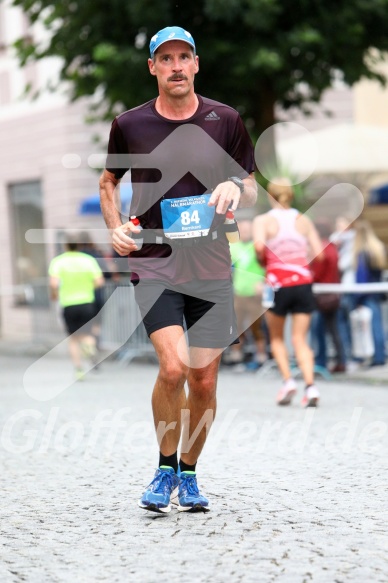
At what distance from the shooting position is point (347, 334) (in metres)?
13.9

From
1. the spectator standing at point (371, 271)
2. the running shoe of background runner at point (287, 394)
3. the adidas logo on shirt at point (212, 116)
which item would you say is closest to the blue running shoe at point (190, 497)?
the adidas logo on shirt at point (212, 116)

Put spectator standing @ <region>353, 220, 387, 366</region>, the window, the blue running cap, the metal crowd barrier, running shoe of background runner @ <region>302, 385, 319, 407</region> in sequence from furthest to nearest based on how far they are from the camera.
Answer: the window → the metal crowd barrier → spectator standing @ <region>353, 220, 387, 366</region> → running shoe of background runner @ <region>302, 385, 319, 407</region> → the blue running cap

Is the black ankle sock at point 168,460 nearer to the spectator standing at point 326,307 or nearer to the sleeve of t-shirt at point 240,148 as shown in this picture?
the sleeve of t-shirt at point 240,148

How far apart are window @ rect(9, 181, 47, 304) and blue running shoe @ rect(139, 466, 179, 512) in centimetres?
1969

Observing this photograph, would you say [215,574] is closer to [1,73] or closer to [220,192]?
[220,192]

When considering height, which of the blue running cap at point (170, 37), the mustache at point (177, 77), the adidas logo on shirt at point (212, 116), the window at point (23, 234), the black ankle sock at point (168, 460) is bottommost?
the black ankle sock at point (168, 460)

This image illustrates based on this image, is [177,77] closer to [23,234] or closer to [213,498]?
[213,498]

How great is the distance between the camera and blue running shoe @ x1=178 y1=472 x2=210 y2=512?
5465mm

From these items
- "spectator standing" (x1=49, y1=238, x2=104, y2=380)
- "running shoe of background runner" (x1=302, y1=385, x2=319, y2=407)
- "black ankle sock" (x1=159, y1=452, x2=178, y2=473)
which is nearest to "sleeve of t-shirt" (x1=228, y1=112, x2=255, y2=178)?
"black ankle sock" (x1=159, y1=452, x2=178, y2=473)

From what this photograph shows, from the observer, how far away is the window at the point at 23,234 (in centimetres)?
2514

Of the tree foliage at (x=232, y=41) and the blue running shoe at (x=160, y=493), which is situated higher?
the tree foliage at (x=232, y=41)

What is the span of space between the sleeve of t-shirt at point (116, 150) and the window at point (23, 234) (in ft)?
63.8

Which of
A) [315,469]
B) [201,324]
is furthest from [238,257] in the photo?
[201,324]

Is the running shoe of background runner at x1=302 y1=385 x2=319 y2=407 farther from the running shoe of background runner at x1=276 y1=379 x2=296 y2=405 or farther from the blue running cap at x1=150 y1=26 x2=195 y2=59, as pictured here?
the blue running cap at x1=150 y1=26 x2=195 y2=59
